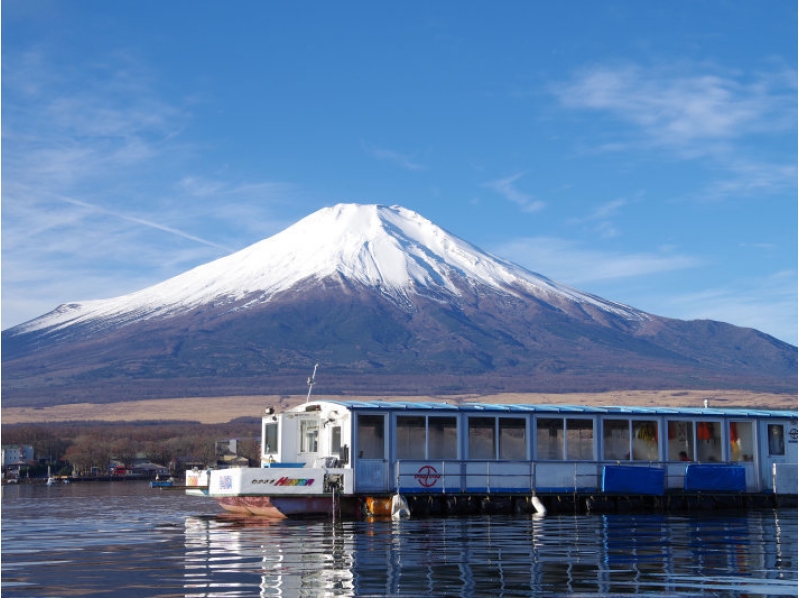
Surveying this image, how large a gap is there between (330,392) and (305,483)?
163 meters

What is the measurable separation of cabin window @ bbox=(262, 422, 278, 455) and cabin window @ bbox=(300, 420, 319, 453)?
887 millimetres

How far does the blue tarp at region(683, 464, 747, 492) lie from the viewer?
39.7 m

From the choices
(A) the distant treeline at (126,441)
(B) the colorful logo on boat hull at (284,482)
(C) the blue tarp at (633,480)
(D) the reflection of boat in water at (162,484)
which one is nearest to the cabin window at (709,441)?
(C) the blue tarp at (633,480)

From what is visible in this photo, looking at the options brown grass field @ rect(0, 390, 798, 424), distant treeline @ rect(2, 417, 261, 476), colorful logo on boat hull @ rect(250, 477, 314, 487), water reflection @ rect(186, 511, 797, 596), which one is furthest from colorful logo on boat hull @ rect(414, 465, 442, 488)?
brown grass field @ rect(0, 390, 798, 424)

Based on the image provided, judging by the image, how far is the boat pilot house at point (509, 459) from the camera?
118 feet

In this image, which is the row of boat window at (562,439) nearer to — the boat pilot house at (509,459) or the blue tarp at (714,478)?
the boat pilot house at (509,459)

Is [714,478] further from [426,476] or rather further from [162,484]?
[162,484]

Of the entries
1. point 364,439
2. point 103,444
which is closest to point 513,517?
point 364,439

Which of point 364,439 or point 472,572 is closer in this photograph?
point 472,572

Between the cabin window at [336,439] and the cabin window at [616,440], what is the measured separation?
8.44 m

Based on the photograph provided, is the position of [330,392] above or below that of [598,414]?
above

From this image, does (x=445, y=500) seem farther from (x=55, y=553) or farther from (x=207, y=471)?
(x=55, y=553)

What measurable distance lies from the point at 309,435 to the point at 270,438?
1656 millimetres

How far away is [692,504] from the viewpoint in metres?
39.3
